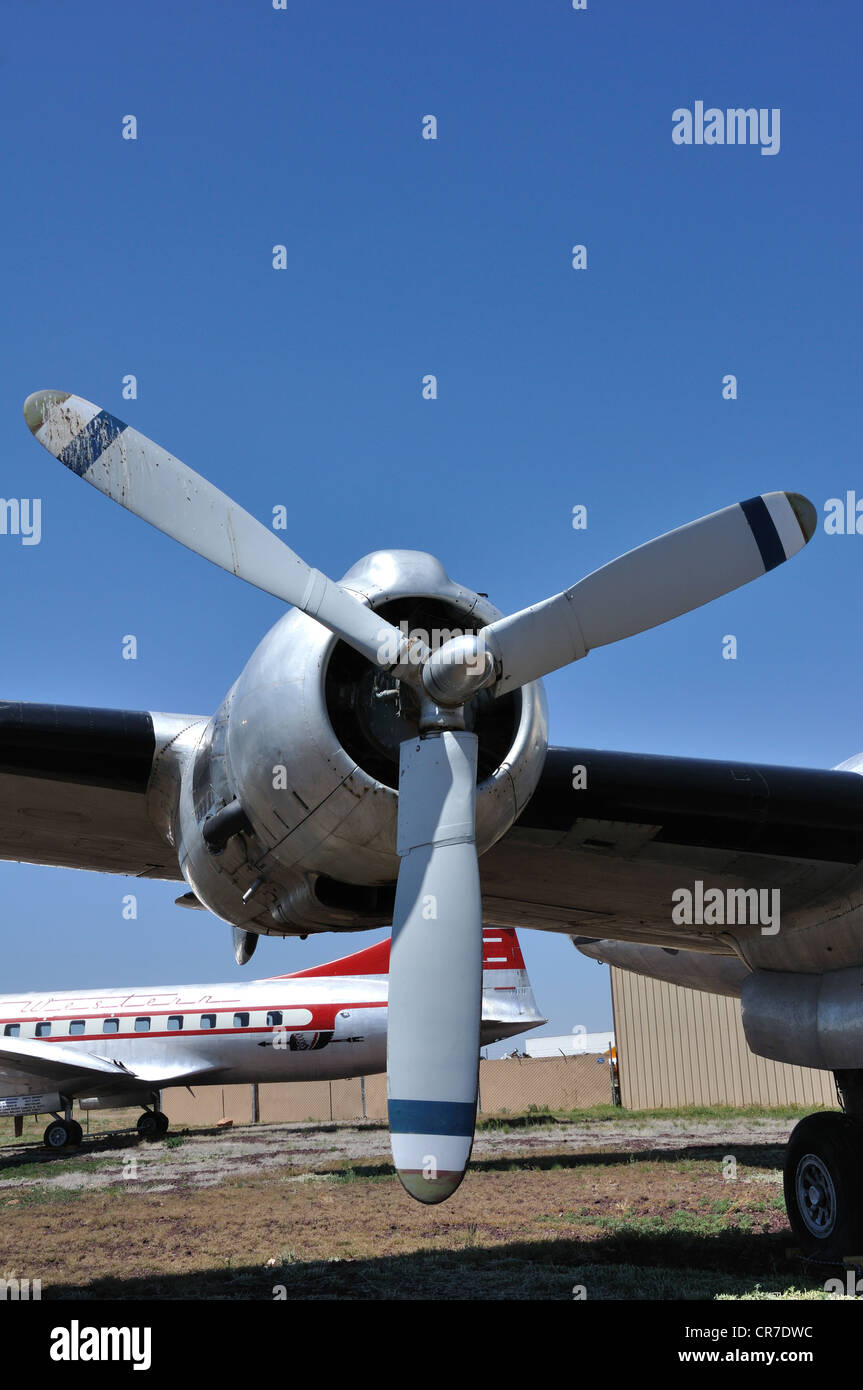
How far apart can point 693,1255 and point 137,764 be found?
6.00 m

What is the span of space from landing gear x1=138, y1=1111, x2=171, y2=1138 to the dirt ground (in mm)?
7310

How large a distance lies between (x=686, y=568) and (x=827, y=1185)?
507 centimetres

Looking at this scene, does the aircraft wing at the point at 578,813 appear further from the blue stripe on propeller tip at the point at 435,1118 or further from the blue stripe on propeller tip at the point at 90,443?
the blue stripe on propeller tip at the point at 435,1118

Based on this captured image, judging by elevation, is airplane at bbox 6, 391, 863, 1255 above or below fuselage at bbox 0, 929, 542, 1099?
above

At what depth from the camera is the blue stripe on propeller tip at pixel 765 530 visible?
5270 millimetres

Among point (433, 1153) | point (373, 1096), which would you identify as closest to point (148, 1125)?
point (373, 1096)

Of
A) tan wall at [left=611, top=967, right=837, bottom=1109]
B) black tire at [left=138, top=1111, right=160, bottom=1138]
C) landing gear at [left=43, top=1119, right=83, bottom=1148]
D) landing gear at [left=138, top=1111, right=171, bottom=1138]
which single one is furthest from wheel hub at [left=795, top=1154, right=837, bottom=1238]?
black tire at [left=138, top=1111, right=160, bottom=1138]

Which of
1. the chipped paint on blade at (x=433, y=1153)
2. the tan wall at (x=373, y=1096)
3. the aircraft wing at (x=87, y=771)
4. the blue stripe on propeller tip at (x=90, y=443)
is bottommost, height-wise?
the tan wall at (x=373, y=1096)

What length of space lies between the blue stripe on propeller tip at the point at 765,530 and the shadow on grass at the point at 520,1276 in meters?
4.71

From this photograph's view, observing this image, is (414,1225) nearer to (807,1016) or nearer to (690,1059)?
(807,1016)

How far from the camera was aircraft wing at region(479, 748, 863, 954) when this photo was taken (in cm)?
620

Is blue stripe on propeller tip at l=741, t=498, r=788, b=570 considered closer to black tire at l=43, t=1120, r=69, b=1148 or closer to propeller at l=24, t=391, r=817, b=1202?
propeller at l=24, t=391, r=817, b=1202

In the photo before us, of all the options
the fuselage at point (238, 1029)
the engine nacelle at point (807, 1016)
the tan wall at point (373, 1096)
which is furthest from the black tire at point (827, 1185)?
the tan wall at point (373, 1096)
